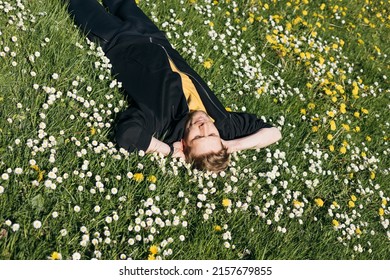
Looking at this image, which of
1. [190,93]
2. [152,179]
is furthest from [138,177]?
[190,93]

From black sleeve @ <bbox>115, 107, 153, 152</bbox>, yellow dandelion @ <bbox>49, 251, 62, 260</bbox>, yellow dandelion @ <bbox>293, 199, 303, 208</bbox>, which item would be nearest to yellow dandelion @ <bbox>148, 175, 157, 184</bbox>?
black sleeve @ <bbox>115, 107, 153, 152</bbox>

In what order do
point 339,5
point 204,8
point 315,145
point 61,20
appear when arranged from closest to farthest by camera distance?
point 61,20 < point 315,145 < point 204,8 < point 339,5

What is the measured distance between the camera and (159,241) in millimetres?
3340

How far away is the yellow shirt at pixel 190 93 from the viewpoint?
15.0 ft

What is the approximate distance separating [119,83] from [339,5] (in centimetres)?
544

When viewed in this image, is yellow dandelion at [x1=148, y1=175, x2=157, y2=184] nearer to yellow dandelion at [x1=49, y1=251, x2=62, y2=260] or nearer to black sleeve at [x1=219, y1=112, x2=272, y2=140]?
yellow dandelion at [x1=49, y1=251, x2=62, y2=260]

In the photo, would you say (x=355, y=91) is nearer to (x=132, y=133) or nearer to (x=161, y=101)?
(x=161, y=101)

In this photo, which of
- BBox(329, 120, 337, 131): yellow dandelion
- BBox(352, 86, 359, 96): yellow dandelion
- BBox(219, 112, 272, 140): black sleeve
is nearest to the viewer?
BBox(219, 112, 272, 140): black sleeve

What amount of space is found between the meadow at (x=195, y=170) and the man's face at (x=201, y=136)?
8.7 inches

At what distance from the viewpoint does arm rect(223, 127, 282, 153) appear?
4.57 metres

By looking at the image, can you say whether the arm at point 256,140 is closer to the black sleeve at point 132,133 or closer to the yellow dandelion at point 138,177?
the black sleeve at point 132,133

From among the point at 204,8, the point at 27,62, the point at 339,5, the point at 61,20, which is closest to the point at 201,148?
the point at 27,62
